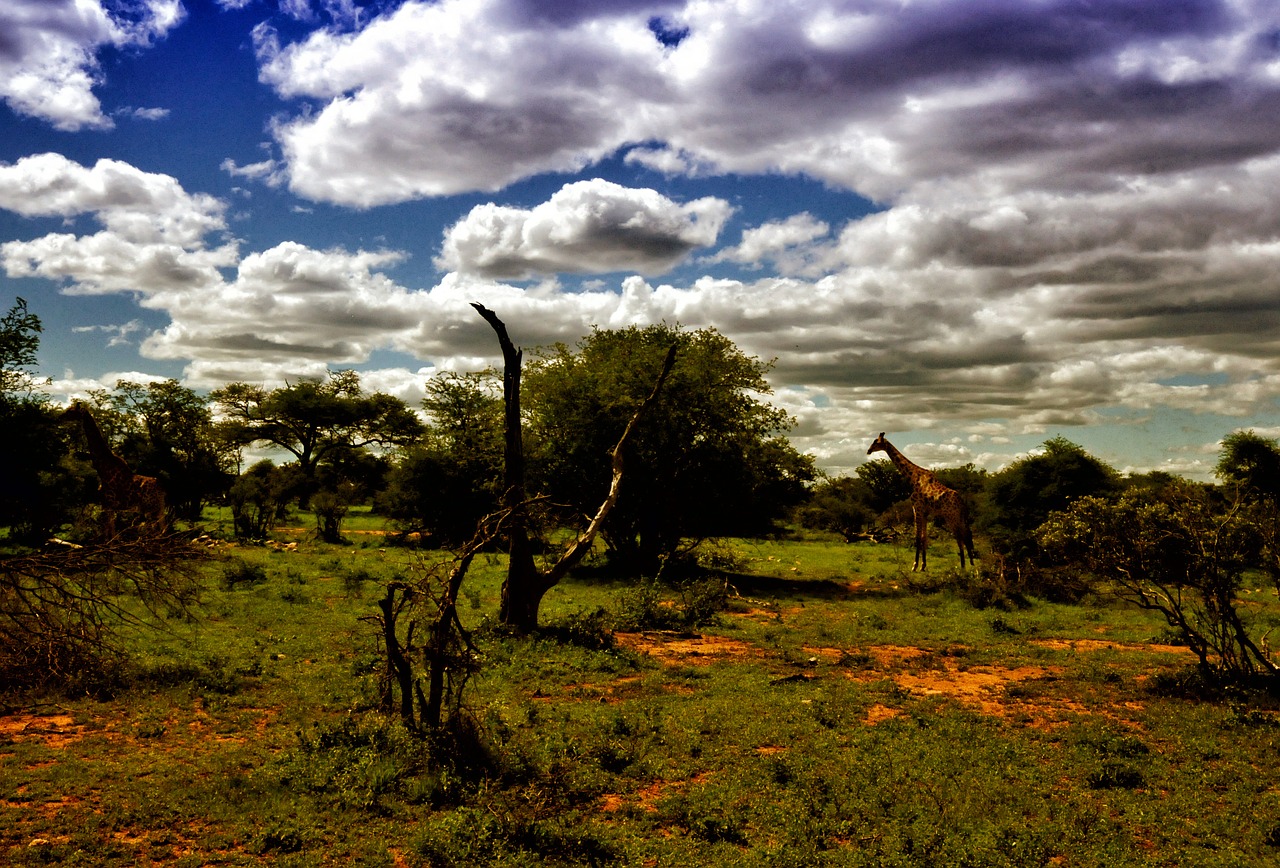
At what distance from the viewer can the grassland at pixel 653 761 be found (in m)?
7.50

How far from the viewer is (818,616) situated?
2095 centimetres

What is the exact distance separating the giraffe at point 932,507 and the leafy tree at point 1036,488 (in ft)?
4.31

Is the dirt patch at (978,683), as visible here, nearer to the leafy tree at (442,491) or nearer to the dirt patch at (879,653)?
the dirt patch at (879,653)

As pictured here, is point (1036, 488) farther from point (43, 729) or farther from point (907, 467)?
point (43, 729)

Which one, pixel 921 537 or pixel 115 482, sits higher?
pixel 115 482

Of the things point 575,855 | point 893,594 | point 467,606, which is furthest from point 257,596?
point 893,594

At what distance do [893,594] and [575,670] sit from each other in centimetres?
1396

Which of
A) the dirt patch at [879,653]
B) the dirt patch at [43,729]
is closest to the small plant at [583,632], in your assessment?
the dirt patch at [879,653]

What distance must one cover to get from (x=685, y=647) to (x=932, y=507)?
15103mm

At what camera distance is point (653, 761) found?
970 cm

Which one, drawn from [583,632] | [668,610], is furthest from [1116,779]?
[668,610]

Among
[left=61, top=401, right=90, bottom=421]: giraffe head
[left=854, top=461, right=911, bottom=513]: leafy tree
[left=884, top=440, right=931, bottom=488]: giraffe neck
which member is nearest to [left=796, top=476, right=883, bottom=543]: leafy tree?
[left=854, top=461, right=911, bottom=513]: leafy tree

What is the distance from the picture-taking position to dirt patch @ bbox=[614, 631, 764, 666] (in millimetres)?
15820

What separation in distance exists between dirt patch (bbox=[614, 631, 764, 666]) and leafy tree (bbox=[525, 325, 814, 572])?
363 inches
